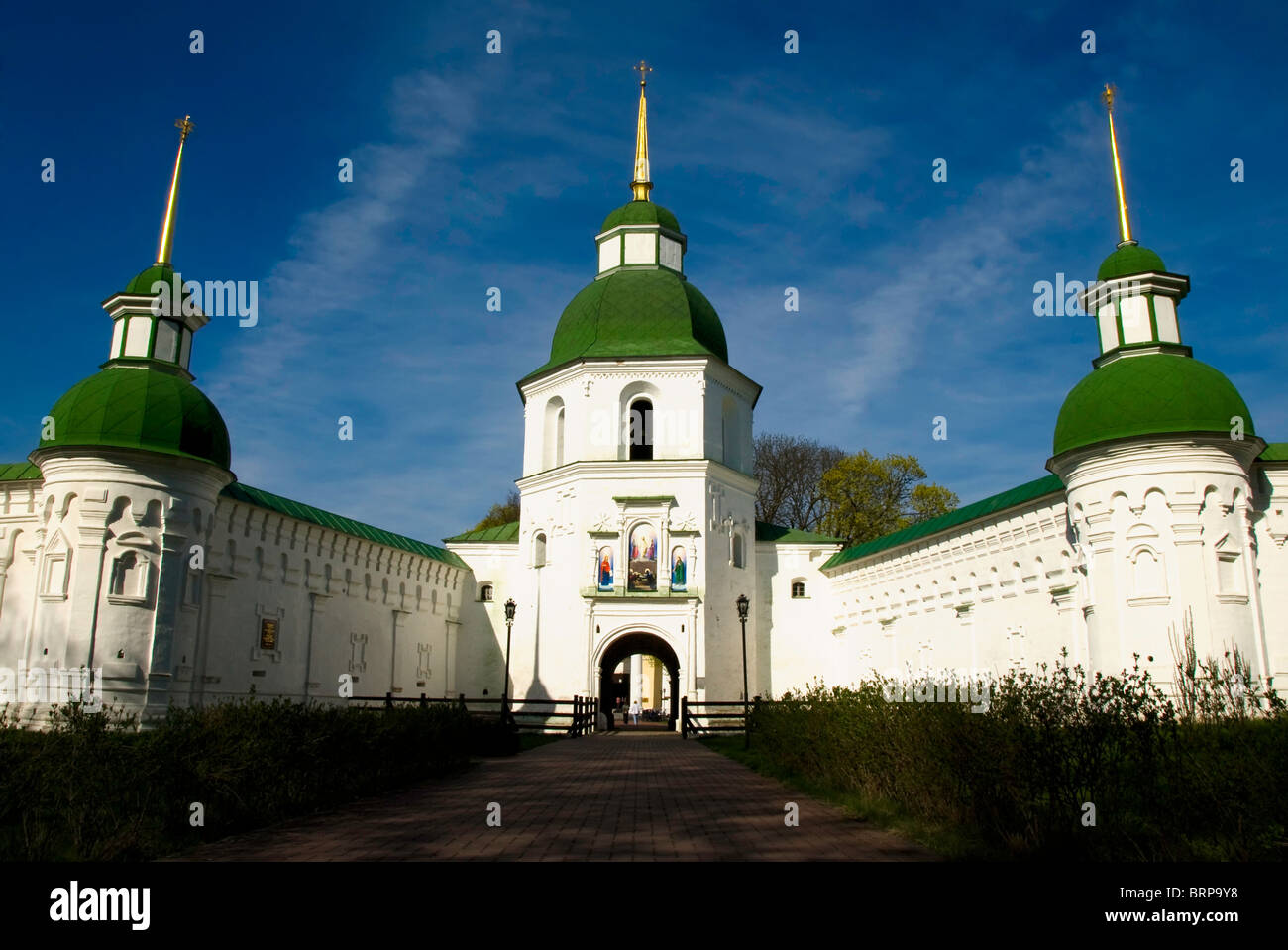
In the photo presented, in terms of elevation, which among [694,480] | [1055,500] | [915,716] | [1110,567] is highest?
[694,480]

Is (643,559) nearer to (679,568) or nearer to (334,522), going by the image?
(679,568)

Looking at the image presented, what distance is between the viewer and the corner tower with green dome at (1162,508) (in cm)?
1739

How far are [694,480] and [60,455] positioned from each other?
59.6ft

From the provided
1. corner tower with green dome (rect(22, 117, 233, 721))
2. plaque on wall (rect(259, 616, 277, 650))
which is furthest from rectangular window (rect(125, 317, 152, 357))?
plaque on wall (rect(259, 616, 277, 650))

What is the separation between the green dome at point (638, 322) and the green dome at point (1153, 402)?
14864mm

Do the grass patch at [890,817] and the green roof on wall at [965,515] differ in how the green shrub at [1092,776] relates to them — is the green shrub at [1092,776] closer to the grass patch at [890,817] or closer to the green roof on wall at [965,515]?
the grass patch at [890,817]

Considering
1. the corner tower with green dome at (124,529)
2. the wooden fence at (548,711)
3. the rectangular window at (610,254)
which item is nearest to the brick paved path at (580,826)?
the corner tower with green dome at (124,529)

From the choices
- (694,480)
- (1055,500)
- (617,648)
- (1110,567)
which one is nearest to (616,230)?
Result: (694,480)

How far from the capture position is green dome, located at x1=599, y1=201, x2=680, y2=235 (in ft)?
116

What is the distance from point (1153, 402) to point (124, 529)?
20.4 meters
